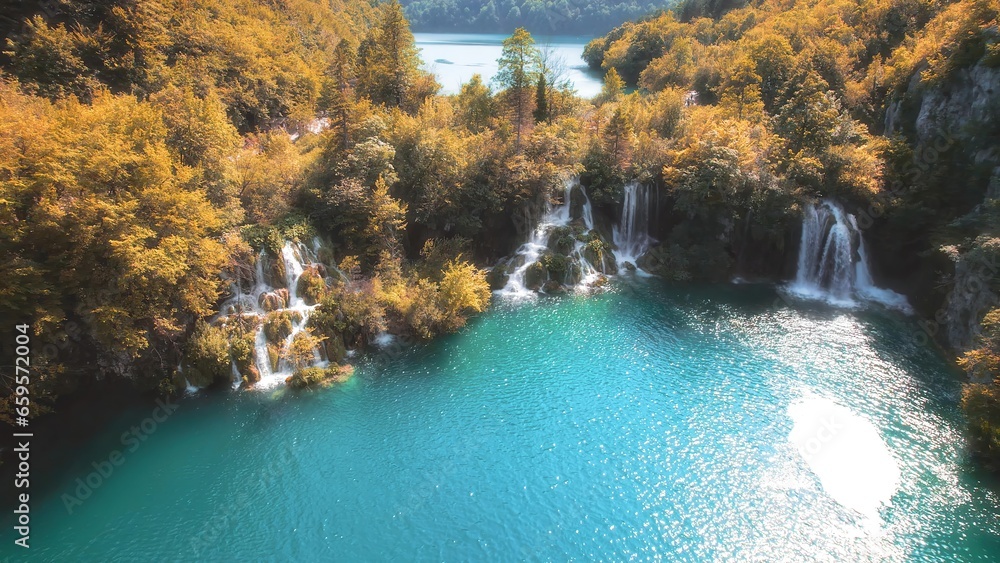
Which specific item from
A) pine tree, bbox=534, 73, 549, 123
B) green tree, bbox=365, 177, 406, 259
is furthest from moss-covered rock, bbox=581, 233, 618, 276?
green tree, bbox=365, 177, 406, 259

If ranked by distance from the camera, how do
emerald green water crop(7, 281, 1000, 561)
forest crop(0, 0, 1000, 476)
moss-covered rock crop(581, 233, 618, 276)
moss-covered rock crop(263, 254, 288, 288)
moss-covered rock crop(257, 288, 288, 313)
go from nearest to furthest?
emerald green water crop(7, 281, 1000, 561), forest crop(0, 0, 1000, 476), moss-covered rock crop(257, 288, 288, 313), moss-covered rock crop(263, 254, 288, 288), moss-covered rock crop(581, 233, 618, 276)

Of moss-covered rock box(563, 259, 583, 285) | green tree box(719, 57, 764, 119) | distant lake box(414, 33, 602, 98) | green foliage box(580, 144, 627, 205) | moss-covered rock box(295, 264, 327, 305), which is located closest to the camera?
moss-covered rock box(295, 264, 327, 305)

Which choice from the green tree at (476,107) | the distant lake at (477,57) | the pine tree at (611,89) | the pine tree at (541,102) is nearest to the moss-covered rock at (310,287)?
the green tree at (476,107)

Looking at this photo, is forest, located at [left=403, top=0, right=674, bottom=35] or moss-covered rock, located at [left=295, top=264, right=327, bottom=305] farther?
forest, located at [left=403, top=0, right=674, bottom=35]

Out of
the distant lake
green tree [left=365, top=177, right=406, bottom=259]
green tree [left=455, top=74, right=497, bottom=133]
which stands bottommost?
green tree [left=365, top=177, right=406, bottom=259]

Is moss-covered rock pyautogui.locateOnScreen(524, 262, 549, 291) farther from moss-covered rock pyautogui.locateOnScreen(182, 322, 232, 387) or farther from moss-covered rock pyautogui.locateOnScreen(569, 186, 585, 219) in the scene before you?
moss-covered rock pyautogui.locateOnScreen(182, 322, 232, 387)
